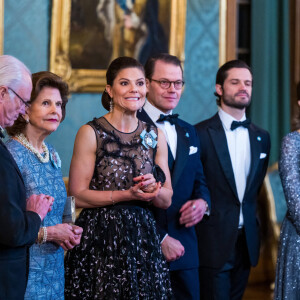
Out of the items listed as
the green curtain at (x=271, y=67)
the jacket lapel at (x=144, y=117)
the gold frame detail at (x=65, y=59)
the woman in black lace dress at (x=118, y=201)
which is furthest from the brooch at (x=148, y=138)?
the green curtain at (x=271, y=67)

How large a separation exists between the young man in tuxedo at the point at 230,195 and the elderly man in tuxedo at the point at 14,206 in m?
1.71

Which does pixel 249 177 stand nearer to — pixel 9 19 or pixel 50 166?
pixel 50 166

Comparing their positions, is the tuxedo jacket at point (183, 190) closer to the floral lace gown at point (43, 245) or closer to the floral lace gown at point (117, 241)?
the floral lace gown at point (117, 241)

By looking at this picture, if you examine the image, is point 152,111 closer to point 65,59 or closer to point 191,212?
point 191,212

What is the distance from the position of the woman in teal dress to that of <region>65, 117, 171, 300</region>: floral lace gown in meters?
0.20

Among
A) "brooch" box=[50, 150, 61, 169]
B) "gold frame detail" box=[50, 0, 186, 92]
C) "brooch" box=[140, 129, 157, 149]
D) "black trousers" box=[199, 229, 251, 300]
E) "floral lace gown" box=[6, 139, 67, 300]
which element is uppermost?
"gold frame detail" box=[50, 0, 186, 92]

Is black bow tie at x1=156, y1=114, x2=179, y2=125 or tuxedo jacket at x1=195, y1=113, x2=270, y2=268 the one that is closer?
black bow tie at x1=156, y1=114, x2=179, y2=125

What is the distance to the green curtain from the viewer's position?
6.46 meters

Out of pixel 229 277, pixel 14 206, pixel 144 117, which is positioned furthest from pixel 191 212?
pixel 14 206

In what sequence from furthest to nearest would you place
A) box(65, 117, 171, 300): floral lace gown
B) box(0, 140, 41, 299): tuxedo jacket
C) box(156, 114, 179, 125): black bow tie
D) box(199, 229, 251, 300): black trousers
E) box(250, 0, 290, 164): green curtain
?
1. box(250, 0, 290, 164): green curtain
2. box(199, 229, 251, 300): black trousers
3. box(156, 114, 179, 125): black bow tie
4. box(65, 117, 171, 300): floral lace gown
5. box(0, 140, 41, 299): tuxedo jacket

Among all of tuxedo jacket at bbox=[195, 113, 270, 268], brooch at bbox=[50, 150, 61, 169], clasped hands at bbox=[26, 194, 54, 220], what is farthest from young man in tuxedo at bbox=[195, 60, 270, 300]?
clasped hands at bbox=[26, 194, 54, 220]

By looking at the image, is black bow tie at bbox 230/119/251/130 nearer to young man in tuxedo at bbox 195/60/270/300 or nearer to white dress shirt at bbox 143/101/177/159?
young man in tuxedo at bbox 195/60/270/300

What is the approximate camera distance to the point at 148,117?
3605 mm

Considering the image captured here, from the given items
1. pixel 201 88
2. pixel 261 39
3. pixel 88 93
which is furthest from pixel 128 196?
pixel 261 39
